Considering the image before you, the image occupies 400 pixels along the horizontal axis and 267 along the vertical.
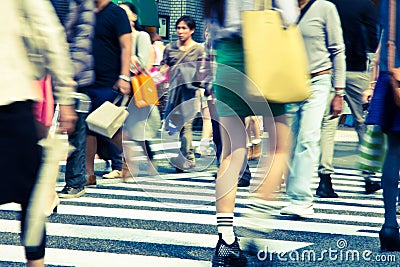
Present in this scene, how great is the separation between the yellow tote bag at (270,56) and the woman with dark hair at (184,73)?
547 centimetres

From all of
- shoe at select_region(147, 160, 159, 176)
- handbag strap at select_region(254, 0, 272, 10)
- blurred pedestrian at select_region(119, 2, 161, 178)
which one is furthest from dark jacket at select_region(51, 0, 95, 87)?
shoe at select_region(147, 160, 159, 176)

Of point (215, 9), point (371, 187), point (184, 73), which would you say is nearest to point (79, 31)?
point (215, 9)

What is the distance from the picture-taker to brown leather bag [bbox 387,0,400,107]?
5008 millimetres

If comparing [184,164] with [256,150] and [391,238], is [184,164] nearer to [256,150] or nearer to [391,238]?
[256,150]

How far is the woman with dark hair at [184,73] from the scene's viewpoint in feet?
34.4

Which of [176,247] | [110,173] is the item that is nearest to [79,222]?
[176,247]

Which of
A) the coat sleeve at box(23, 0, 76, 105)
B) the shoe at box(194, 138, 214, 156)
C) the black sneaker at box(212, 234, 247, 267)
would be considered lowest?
the shoe at box(194, 138, 214, 156)

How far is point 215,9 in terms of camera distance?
503cm

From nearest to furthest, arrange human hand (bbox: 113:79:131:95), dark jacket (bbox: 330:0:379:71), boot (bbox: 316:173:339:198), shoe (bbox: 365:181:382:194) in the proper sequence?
human hand (bbox: 113:79:131:95) → dark jacket (bbox: 330:0:379:71) → boot (bbox: 316:173:339:198) → shoe (bbox: 365:181:382:194)

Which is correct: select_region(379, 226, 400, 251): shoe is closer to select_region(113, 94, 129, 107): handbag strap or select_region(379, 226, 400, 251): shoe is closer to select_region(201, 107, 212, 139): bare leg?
select_region(113, 94, 129, 107): handbag strap

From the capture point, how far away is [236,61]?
4.97 metres

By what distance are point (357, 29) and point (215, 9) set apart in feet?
11.3

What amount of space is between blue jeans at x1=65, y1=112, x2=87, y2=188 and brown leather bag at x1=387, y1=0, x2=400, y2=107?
11.2ft

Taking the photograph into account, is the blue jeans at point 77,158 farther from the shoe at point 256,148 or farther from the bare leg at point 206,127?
the bare leg at point 206,127
